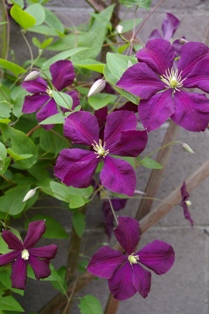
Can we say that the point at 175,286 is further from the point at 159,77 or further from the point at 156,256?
the point at 159,77

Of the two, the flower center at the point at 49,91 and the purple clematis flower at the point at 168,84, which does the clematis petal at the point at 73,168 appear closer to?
the purple clematis flower at the point at 168,84

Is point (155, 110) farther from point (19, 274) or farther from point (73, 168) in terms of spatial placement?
point (19, 274)

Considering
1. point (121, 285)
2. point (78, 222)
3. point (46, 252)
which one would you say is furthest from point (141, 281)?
point (78, 222)

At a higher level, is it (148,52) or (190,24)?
(190,24)

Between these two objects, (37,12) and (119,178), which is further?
(37,12)

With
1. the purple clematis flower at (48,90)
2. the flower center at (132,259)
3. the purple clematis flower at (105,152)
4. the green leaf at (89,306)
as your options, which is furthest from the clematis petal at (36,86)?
the green leaf at (89,306)

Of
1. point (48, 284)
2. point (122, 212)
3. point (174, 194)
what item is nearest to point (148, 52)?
point (174, 194)
